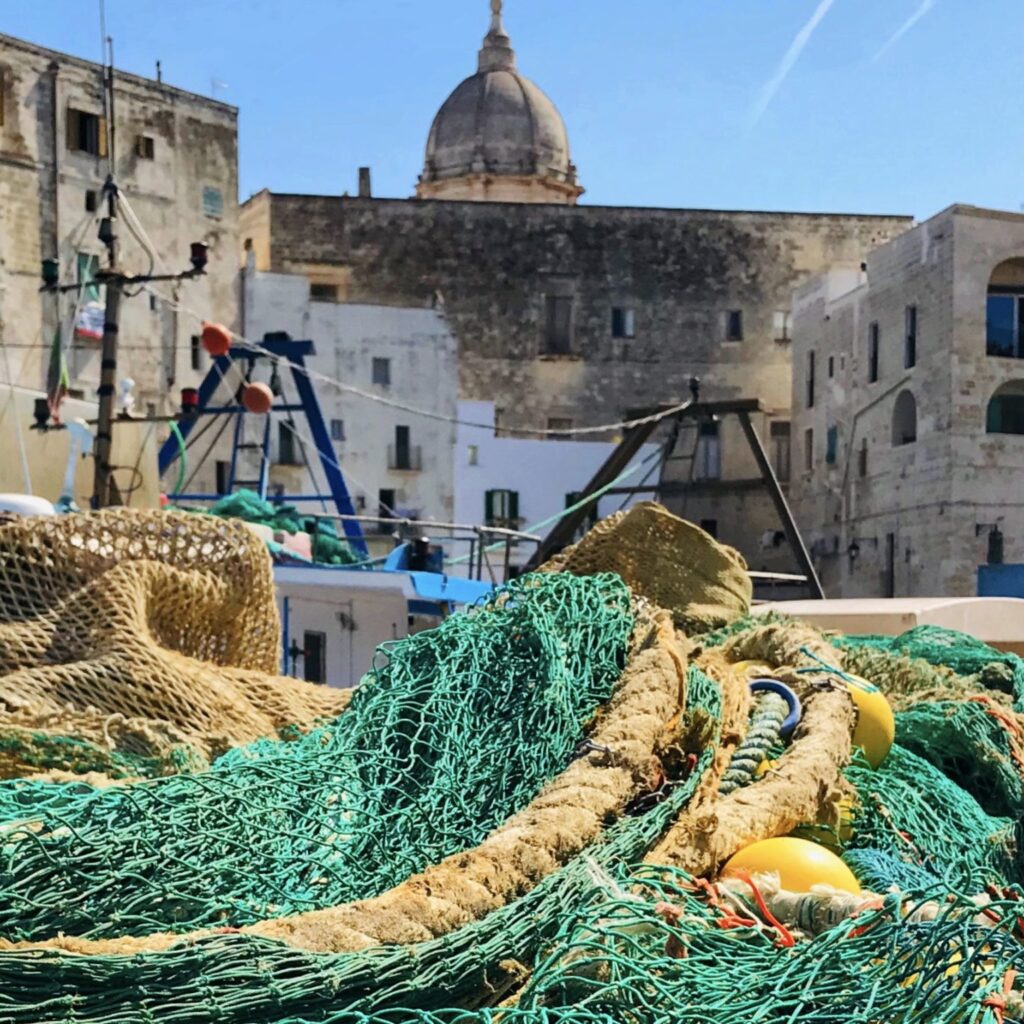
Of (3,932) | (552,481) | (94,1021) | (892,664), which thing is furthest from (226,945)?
(552,481)

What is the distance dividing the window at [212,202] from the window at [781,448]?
13224mm

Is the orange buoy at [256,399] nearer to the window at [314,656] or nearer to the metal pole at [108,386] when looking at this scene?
Answer: the metal pole at [108,386]

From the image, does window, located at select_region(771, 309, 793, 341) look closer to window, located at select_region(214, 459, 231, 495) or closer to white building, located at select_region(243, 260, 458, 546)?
white building, located at select_region(243, 260, 458, 546)

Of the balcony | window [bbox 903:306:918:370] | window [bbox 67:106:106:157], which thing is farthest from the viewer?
the balcony

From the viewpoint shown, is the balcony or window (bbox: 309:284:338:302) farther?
window (bbox: 309:284:338:302)

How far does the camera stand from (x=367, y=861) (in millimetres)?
2627

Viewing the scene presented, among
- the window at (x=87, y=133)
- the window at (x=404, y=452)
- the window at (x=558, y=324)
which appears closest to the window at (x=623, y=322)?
the window at (x=558, y=324)

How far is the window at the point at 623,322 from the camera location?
1283 inches

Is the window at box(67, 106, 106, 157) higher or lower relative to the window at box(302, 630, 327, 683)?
higher

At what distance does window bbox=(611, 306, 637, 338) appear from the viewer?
1283 inches

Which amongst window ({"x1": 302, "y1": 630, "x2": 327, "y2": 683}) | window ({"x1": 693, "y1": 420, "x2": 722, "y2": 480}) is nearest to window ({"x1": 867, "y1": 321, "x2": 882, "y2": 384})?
window ({"x1": 693, "y1": 420, "x2": 722, "y2": 480})

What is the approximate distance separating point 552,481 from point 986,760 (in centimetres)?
2597

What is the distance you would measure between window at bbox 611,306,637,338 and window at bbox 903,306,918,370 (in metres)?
8.21

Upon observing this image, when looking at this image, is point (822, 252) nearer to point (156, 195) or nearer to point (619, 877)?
point (156, 195)
